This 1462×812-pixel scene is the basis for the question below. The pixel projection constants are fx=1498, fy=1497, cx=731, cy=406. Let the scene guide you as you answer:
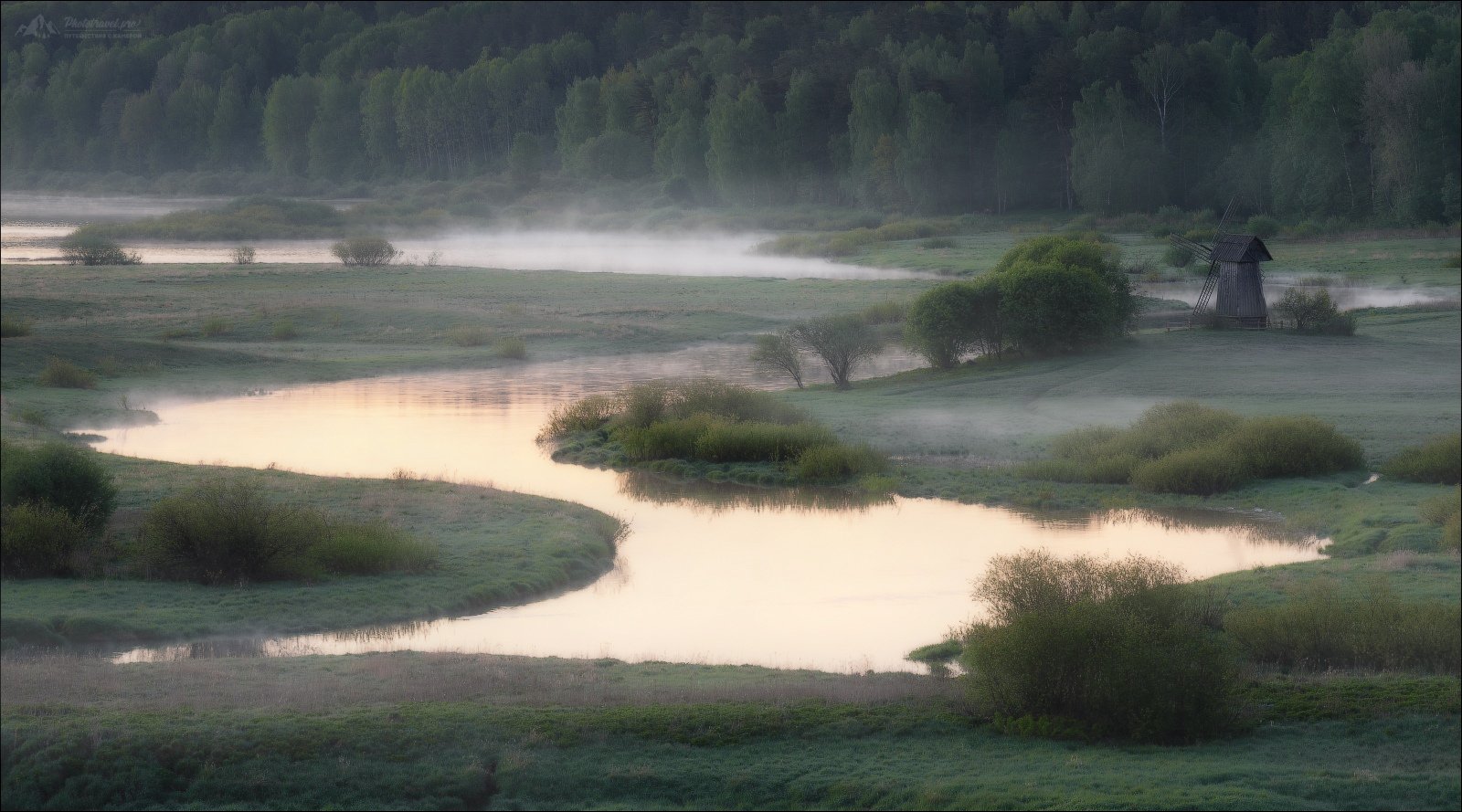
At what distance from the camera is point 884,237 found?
199ft

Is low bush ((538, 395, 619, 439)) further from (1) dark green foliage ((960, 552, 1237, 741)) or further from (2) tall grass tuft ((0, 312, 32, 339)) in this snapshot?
(1) dark green foliage ((960, 552, 1237, 741))

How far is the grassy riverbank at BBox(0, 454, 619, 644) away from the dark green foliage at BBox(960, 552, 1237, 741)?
737cm

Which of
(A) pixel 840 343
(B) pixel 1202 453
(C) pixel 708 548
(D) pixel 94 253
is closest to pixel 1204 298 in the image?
(A) pixel 840 343

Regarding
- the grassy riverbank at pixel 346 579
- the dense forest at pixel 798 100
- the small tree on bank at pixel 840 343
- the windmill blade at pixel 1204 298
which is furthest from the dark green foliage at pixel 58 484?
the windmill blade at pixel 1204 298

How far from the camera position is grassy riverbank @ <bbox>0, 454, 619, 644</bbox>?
16203 millimetres

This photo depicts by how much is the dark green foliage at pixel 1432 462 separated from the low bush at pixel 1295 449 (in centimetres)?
75

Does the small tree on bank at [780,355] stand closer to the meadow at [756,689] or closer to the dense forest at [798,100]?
the meadow at [756,689]

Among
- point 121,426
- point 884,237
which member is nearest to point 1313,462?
point 121,426

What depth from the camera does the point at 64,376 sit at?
35.8 metres

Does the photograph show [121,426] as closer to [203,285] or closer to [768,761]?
[768,761]

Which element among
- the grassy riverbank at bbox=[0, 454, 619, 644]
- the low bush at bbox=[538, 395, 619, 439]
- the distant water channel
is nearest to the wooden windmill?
the distant water channel

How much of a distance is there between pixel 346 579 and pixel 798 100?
6815cm

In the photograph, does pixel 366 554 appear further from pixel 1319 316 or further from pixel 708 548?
pixel 1319 316

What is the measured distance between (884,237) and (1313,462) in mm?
38454
